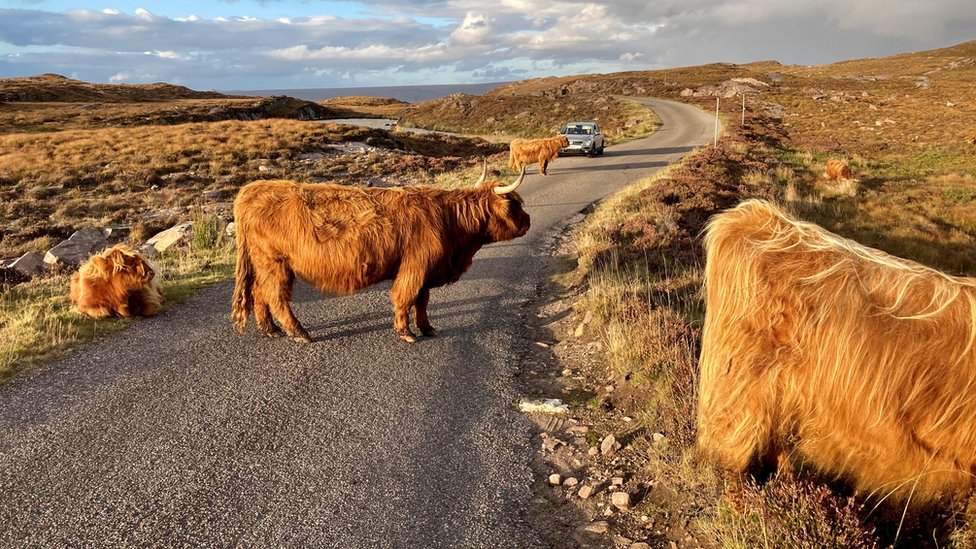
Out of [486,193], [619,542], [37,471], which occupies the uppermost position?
[486,193]

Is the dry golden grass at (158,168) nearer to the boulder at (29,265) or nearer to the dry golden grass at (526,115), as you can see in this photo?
the boulder at (29,265)

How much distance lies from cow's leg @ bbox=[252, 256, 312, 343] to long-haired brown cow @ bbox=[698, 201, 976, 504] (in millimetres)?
4460

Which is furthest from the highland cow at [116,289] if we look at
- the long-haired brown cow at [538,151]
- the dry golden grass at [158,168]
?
the long-haired brown cow at [538,151]

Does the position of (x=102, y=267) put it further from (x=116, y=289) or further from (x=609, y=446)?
(x=609, y=446)

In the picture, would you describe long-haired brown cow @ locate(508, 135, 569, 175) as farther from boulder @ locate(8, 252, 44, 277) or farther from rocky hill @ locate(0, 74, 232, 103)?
rocky hill @ locate(0, 74, 232, 103)

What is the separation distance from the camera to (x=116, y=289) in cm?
684

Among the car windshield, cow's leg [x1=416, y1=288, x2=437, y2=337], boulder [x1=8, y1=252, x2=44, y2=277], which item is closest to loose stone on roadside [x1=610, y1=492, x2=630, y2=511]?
cow's leg [x1=416, y1=288, x2=437, y2=337]

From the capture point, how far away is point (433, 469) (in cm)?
421

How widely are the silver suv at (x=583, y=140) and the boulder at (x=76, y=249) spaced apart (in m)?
17.6

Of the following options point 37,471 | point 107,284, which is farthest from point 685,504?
point 107,284

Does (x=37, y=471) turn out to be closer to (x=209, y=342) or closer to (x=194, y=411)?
(x=194, y=411)

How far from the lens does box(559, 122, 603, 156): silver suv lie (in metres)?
25.2

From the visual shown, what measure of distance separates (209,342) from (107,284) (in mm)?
1693

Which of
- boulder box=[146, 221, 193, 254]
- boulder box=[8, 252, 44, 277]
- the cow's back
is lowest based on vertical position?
boulder box=[8, 252, 44, 277]
